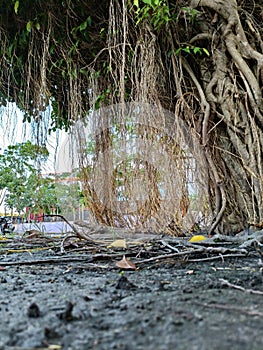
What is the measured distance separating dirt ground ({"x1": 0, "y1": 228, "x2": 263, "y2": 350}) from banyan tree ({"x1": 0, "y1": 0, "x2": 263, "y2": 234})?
1.04 meters

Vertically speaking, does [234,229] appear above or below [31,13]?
below

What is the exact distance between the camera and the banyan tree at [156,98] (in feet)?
6.03

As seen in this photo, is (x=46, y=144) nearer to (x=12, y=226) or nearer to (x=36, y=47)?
(x=36, y=47)

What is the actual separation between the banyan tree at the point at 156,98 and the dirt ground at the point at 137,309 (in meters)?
1.04

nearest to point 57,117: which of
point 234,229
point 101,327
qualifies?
point 234,229

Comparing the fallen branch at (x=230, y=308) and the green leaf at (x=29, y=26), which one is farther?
the green leaf at (x=29, y=26)

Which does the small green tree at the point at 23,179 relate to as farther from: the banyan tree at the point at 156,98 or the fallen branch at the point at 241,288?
the fallen branch at the point at 241,288

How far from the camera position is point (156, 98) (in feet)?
6.36

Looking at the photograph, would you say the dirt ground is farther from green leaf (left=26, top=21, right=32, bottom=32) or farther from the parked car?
the parked car

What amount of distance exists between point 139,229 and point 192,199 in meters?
0.45

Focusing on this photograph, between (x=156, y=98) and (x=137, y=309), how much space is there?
1566 mm

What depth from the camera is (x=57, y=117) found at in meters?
2.61

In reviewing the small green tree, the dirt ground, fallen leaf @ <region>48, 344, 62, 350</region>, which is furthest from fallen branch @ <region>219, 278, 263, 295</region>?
the small green tree

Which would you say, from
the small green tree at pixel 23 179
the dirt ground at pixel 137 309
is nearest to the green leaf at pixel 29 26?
the small green tree at pixel 23 179
